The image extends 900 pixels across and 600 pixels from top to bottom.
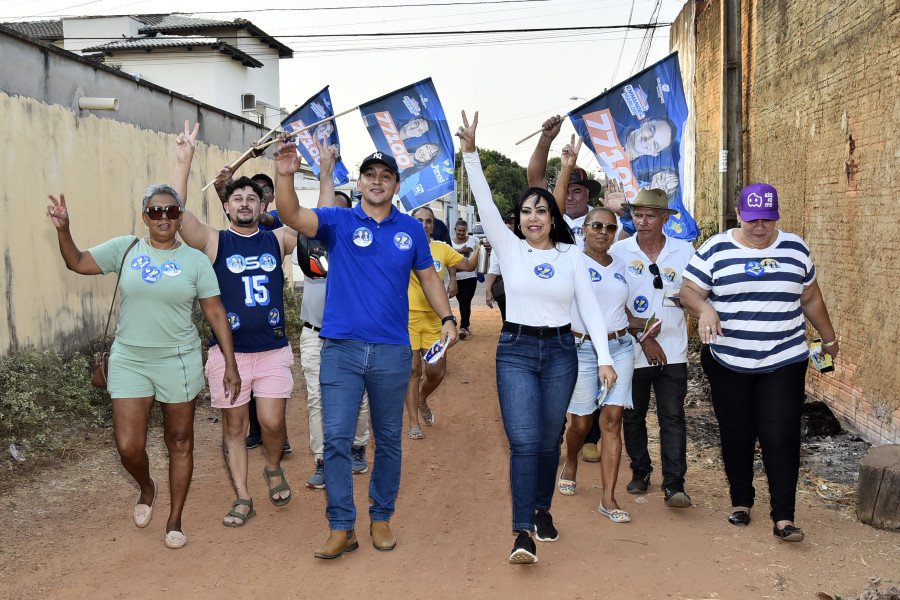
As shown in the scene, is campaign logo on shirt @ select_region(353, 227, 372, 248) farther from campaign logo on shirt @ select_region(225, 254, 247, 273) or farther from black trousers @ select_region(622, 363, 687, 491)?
black trousers @ select_region(622, 363, 687, 491)

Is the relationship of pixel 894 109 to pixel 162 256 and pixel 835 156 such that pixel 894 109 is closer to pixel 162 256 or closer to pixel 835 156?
pixel 835 156

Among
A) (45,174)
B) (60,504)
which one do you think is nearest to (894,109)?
(60,504)

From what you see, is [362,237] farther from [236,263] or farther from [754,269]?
[754,269]

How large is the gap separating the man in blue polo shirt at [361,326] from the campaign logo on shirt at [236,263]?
0.81m

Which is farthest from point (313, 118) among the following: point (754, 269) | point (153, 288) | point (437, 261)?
point (754, 269)

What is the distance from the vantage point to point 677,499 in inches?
256

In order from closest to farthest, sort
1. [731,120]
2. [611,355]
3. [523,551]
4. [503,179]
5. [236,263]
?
[523,551] → [236,263] → [611,355] → [731,120] → [503,179]

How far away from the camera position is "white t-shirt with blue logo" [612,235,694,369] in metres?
6.69

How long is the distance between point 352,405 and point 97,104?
24.7 feet

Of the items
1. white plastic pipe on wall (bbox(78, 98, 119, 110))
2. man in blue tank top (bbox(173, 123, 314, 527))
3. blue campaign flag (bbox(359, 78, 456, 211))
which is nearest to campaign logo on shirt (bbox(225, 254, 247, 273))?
man in blue tank top (bbox(173, 123, 314, 527))

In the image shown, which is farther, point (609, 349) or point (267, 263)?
point (609, 349)

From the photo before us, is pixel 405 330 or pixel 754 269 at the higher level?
pixel 754 269

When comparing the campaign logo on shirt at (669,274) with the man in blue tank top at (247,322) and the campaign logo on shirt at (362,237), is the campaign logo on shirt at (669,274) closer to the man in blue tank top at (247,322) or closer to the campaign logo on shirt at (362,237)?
the campaign logo on shirt at (362,237)

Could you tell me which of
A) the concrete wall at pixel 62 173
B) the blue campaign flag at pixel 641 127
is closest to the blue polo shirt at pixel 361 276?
the blue campaign flag at pixel 641 127
